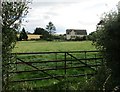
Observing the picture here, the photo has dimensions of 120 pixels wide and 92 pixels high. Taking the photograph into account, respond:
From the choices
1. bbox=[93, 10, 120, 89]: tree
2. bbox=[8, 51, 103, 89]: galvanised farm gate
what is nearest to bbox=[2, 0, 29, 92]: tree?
bbox=[8, 51, 103, 89]: galvanised farm gate

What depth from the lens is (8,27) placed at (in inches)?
310

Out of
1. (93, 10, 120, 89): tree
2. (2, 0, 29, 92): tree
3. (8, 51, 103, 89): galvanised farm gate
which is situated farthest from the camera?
(8, 51, 103, 89): galvanised farm gate

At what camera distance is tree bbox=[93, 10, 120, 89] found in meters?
9.18

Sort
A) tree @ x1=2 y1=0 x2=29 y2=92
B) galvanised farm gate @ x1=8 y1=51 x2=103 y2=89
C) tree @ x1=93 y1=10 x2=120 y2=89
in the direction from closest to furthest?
1. tree @ x1=2 y1=0 x2=29 y2=92
2. tree @ x1=93 y1=10 x2=120 y2=89
3. galvanised farm gate @ x1=8 y1=51 x2=103 y2=89

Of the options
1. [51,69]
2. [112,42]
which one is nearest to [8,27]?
[112,42]

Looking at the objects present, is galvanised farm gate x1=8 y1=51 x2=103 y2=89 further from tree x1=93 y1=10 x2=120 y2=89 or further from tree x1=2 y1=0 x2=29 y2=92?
tree x1=93 y1=10 x2=120 y2=89

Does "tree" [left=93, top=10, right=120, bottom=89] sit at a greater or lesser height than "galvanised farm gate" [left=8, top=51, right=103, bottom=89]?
greater

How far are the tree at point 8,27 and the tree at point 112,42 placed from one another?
9.30ft

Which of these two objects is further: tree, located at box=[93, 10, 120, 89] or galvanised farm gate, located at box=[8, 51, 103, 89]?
galvanised farm gate, located at box=[8, 51, 103, 89]

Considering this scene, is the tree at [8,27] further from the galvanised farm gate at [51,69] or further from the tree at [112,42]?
the tree at [112,42]

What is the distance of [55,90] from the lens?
9.70 meters

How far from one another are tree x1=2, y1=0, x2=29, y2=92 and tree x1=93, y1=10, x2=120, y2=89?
284cm

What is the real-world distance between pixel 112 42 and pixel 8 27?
3.17 meters

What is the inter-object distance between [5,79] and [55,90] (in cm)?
209
